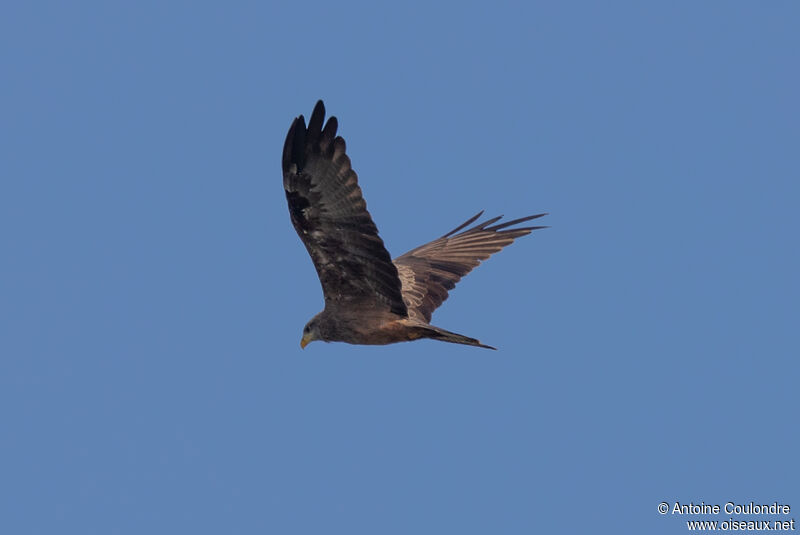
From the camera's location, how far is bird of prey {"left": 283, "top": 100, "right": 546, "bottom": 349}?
927 cm

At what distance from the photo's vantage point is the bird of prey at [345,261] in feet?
30.4

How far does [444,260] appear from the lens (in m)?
13.3

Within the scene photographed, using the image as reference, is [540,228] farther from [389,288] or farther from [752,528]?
[752,528]

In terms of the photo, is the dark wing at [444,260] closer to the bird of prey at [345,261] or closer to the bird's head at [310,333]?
the bird of prey at [345,261]

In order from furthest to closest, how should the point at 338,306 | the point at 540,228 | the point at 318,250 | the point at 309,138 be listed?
the point at 540,228
the point at 338,306
the point at 318,250
the point at 309,138

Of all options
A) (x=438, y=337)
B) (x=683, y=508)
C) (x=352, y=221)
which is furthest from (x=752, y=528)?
(x=352, y=221)

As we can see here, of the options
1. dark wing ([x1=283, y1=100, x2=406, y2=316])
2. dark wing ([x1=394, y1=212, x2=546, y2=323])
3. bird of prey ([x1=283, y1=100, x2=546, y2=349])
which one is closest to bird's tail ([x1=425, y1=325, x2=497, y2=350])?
bird of prey ([x1=283, y1=100, x2=546, y2=349])

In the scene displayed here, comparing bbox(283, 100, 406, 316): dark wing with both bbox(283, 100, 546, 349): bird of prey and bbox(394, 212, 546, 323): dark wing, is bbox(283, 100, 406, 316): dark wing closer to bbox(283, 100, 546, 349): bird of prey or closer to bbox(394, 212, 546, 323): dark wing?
bbox(283, 100, 546, 349): bird of prey

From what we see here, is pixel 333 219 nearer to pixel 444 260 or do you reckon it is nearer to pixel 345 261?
pixel 345 261

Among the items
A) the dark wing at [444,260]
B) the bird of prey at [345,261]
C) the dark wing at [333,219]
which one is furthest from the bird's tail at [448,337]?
the dark wing at [444,260]

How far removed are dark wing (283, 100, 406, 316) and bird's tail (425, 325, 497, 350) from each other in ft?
1.30

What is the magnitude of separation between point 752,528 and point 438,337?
3490 millimetres

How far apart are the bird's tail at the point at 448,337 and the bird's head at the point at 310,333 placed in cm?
122

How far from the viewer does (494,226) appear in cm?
1382
